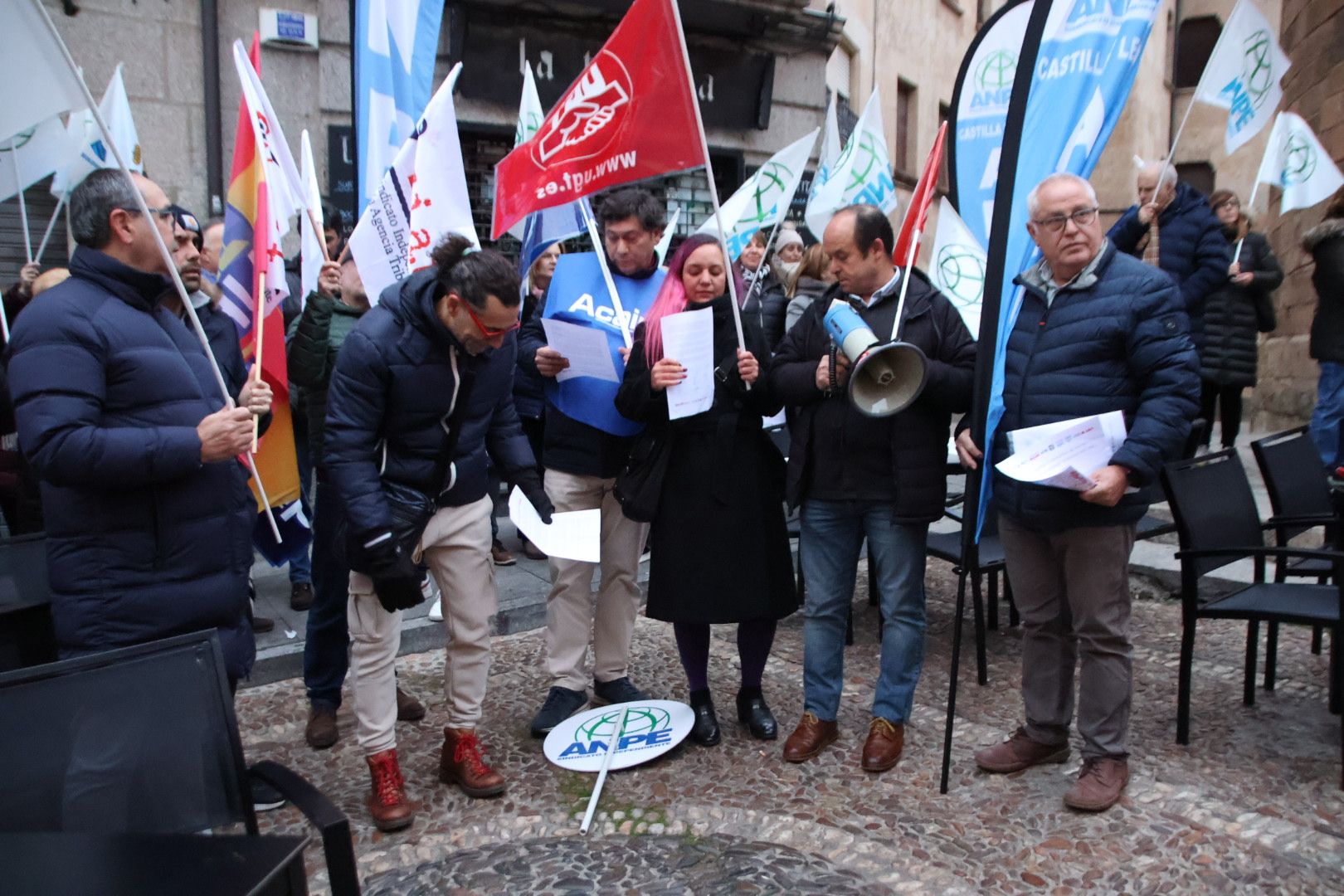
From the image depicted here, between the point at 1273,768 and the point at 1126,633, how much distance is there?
0.85 m

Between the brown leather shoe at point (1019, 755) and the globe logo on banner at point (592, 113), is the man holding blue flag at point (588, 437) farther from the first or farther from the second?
the brown leather shoe at point (1019, 755)

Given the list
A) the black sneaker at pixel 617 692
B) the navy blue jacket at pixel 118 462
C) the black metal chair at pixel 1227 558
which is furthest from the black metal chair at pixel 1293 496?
the navy blue jacket at pixel 118 462

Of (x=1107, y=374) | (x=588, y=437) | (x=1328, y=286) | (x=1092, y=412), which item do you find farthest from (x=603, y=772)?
(x=1328, y=286)

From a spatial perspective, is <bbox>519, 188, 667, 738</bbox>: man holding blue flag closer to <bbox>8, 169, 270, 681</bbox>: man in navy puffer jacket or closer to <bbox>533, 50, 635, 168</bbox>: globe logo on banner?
<bbox>533, 50, 635, 168</bbox>: globe logo on banner

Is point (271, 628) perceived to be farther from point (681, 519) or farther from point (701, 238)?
point (701, 238)

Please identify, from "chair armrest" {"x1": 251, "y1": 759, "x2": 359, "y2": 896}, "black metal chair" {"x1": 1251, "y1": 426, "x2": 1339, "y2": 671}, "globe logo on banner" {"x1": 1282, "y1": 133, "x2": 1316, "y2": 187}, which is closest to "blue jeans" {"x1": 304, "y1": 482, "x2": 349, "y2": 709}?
"chair armrest" {"x1": 251, "y1": 759, "x2": 359, "y2": 896}

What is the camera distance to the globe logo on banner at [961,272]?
4902 millimetres

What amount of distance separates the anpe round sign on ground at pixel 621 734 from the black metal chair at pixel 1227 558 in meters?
1.86

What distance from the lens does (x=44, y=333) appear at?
250 cm

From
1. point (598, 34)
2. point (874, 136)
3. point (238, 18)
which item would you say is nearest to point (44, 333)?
point (874, 136)

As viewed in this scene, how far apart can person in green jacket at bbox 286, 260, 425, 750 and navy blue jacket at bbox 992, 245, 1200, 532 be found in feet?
7.41

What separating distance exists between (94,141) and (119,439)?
3.89 metres

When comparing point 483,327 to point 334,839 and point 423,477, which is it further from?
point 334,839

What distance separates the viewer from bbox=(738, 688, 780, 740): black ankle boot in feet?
12.7
